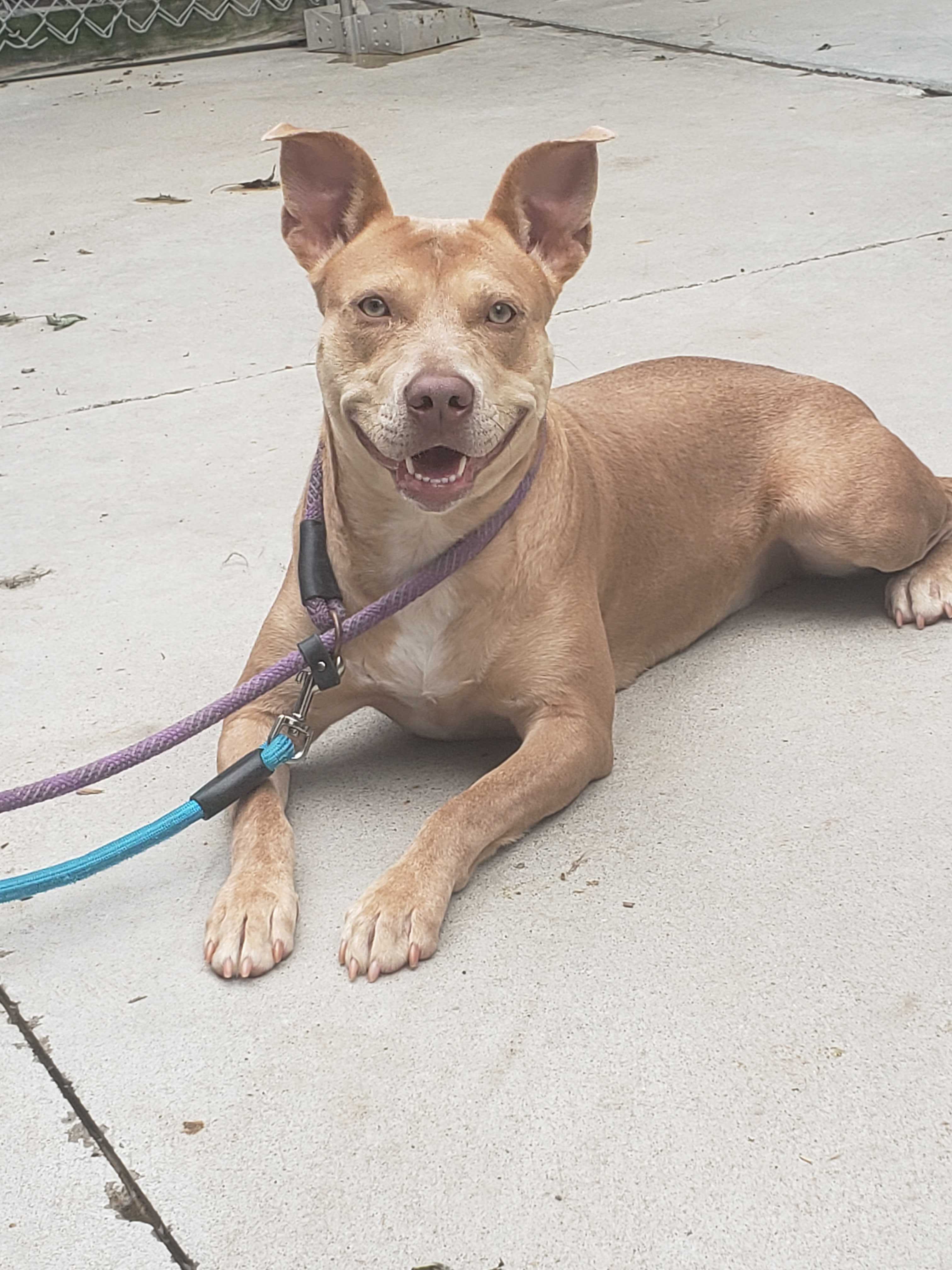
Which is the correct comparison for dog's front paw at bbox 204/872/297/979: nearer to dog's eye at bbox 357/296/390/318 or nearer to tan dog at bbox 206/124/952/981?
tan dog at bbox 206/124/952/981

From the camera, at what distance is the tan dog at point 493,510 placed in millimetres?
2566

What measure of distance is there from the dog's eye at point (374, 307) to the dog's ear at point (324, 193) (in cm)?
25

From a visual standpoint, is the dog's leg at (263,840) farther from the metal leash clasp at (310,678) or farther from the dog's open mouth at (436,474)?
the dog's open mouth at (436,474)

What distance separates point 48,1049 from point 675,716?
146 centimetres

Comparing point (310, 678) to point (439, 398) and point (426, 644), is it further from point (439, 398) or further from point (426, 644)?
point (439, 398)

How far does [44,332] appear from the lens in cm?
566

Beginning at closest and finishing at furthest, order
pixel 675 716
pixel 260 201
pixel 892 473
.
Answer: pixel 675 716 → pixel 892 473 → pixel 260 201

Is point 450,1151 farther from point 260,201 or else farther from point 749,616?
point 260,201

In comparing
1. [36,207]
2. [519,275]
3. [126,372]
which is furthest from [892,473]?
[36,207]

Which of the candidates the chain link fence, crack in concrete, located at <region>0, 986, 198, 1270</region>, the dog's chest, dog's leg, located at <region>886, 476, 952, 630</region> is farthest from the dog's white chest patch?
the chain link fence

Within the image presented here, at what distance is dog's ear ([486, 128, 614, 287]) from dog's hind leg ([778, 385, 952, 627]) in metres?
0.82

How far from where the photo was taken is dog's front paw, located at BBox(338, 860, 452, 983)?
2.45 meters

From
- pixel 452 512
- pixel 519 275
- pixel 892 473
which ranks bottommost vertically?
pixel 892 473

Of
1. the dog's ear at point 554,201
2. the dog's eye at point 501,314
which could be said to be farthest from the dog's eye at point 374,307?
the dog's ear at point 554,201
